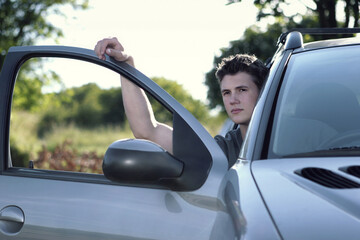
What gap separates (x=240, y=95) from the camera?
3.06m

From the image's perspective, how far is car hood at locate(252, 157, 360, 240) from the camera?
58.1 inches

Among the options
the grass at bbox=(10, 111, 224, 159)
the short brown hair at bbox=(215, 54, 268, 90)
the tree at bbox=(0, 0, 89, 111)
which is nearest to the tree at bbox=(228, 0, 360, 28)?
the short brown hair at bbox=(215, 54, 268, 90)

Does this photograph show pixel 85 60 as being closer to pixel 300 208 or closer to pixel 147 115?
pixel 147 115

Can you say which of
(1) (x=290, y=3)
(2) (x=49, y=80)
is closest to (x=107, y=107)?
(2) (x=49, y=80)

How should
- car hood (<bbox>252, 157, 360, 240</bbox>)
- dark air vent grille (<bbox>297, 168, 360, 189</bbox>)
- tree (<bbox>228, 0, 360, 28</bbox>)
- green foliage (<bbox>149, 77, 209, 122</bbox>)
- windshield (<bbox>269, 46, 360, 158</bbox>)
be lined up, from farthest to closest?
green foliage (<bbox>149, 77, 209, 122</bbox>)
tree (<bbox>228, 0, 360, 28</bbox>)
windshield (<bbox>269, 46, 360, 158</bbox>)
dark air vent grille (<bbox>297, 168, 360, 189</bbox>)
car hood (<bbox>252, 157, 360, 240</bbox>)

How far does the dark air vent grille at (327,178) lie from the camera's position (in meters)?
1.63

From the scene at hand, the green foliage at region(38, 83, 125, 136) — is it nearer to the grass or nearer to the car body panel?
the grass

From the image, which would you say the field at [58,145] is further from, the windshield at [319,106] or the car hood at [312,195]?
the car hood at [312,195]

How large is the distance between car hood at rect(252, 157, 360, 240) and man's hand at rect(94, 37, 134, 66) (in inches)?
36.4

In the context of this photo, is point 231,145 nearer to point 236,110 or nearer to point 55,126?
point 236,110

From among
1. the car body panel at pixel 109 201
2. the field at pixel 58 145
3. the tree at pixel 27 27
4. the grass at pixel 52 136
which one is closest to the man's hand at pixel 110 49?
the car body panel at pixel 109 201

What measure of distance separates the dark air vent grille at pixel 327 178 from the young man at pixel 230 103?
1017 mm

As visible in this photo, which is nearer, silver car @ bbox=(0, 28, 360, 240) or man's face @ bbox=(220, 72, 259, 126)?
silver car @ bbox=(0, 28, 360, 240)

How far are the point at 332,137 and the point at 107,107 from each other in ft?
263
